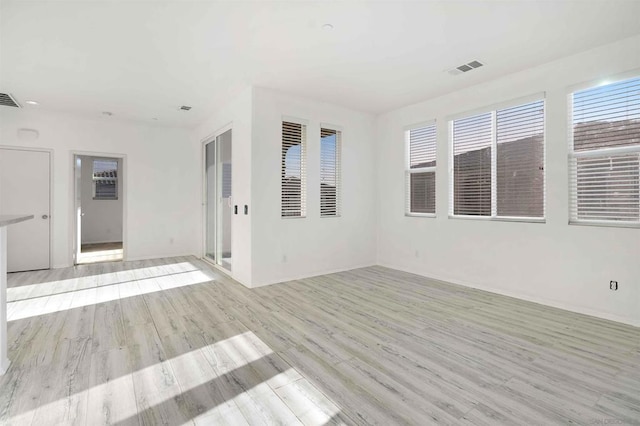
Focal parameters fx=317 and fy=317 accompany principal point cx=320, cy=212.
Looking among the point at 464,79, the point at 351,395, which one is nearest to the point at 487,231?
the point at 464,79

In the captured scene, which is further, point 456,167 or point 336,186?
point 336,186

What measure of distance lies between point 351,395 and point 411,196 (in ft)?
13.0

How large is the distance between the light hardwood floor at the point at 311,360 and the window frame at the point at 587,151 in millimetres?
1017

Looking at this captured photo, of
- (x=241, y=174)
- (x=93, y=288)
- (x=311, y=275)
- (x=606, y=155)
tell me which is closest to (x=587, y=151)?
(x=606, y=155)

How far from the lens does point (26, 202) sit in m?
5.56

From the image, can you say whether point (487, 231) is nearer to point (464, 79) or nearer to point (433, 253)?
point (433, 253)

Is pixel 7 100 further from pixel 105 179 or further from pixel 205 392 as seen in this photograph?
pixel 205 392

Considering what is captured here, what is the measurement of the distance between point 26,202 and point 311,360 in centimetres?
610

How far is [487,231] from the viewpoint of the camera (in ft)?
14.2

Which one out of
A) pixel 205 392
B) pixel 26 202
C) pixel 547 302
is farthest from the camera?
pixel 26 202

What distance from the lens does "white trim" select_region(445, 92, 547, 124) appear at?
3.83m

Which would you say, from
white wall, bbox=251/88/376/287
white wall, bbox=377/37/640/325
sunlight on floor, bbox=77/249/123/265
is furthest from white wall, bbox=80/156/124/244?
white wall, bbox=377/37/640/325

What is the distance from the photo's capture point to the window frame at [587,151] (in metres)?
3.19

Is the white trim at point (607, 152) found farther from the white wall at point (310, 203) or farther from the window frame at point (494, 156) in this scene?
the white wall at point (310, 203)
